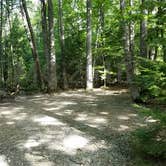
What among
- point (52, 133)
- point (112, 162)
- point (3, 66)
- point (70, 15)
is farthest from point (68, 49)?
point (112, 162)

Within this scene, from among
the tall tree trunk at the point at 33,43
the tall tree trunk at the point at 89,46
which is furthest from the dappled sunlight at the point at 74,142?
the tall tree trunk at the point at 33,43

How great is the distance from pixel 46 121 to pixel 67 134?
4.94ft

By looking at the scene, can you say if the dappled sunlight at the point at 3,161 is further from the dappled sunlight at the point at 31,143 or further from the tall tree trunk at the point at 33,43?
the tall tree trunk at the point at 33,43

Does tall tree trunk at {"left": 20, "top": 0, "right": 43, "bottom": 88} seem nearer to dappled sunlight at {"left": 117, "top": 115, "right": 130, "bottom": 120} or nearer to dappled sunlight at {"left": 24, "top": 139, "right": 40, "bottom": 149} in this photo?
dappled sunlight at {"left": 117, "top": 115, "right": 130, "bottom": 120}

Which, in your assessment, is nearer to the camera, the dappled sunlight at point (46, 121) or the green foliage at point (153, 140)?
the green foliage at point (153, 140)

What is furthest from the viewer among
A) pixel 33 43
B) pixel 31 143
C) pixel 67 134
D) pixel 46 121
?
pixel 33 43

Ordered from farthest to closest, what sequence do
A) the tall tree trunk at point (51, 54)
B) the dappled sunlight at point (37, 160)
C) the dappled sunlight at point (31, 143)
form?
1. the tall tree trunk at point (51, 54)
2. the dappled sunlight at point (31, 143)
3. the dappled sunlight at point (37, 160)

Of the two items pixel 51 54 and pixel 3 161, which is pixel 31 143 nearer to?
pixel 3 161

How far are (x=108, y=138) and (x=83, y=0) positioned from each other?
18.5 meters

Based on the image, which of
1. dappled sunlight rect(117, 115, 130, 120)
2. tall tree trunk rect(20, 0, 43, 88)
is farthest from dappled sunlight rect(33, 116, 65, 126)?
tall tree trunk rect(20, 0, 43, 88)

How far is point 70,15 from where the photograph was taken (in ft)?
79.4

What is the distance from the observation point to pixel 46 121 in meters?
9.34

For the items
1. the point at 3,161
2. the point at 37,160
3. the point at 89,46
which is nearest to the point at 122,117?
the point at 37,160

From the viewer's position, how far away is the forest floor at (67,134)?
664 centimetres
